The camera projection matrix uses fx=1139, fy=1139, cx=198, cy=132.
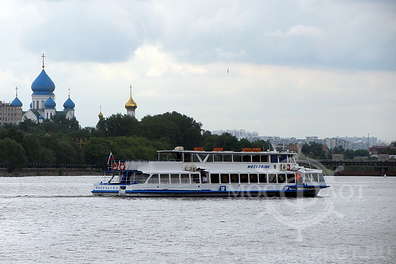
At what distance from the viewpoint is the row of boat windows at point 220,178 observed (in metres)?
96.7

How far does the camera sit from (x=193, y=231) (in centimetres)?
7219

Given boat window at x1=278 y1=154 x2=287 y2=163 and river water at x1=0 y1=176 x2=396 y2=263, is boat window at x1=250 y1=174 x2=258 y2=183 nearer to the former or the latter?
river water at x1=0 y1=176 x2=396 y2=263

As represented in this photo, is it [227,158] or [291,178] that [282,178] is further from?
[227,158]

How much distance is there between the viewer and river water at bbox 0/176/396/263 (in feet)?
198

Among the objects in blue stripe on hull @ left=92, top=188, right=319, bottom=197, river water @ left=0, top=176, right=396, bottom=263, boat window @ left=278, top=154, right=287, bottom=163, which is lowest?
river water @ left=0, top=176, right=396, bottom=263

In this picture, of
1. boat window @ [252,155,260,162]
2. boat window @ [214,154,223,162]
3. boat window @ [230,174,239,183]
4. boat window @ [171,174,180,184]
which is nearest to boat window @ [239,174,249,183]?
boat window @ [230,174,239,183]

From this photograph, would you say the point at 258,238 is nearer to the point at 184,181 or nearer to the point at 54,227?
the point at 54,227

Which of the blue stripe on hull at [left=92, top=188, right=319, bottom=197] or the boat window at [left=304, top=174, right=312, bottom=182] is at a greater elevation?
the boat window at [left=304, top=174, right=312, bottom=182]

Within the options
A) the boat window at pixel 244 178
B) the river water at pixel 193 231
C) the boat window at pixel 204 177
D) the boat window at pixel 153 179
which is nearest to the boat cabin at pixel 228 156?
the boat window at pixel 204 177

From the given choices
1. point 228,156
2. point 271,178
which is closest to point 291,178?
point 271,178

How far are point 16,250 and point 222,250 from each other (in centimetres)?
1121

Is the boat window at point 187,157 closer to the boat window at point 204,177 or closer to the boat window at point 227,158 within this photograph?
the boat window at point 204,177

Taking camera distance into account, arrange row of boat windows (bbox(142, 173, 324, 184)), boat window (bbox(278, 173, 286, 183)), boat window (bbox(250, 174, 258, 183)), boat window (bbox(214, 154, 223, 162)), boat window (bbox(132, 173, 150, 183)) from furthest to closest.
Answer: boat window (bbox(278, 173, 286, 183))
boat window (bbox(214, 154, 223, 162))
boat window (bbox(250, 174, 258, 183))
row of boat windows (bbox(142, 173, 324, 184))
boat window (bbox(132, 173, 150, 183))

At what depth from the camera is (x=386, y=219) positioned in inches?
3364
